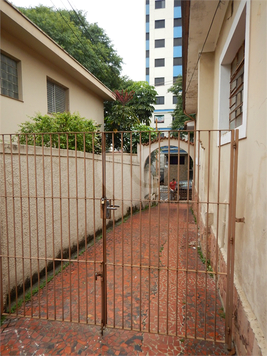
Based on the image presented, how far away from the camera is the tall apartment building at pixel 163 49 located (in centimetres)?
2678

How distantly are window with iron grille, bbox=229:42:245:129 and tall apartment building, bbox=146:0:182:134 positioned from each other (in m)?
23.2

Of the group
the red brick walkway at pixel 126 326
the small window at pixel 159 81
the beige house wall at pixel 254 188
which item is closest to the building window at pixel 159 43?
the small window at pixel 159 81

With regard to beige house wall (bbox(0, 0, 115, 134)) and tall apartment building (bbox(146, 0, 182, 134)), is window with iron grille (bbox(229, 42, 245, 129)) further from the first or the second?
tall apartment building (bbox(146, 0, 182, 134))

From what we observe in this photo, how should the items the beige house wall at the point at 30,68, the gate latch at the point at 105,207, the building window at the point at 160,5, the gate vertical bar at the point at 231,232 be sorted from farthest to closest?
1. the building window at the point at 160,5
2. the beige house wall at the point at 30,68
3. the gate latch at the point at 105,207
4. the gate vertical bar at the point at 231,232

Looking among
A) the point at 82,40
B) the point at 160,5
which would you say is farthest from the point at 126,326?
the point at 160,5

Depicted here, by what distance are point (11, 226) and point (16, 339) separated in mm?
1319

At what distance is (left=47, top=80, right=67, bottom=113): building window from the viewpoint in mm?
7835

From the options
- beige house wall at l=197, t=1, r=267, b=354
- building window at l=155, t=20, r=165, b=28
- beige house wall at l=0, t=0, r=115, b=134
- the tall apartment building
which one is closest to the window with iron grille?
beige house wall at l=197, t=1, r=267, b=354

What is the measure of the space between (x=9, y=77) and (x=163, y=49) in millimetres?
26039

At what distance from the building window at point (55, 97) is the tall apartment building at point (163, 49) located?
18.6 meters

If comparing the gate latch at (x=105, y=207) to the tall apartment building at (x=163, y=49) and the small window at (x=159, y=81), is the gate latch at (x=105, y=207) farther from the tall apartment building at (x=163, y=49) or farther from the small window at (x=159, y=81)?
the small window at (x=159, y=81)

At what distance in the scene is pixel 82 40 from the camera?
14.2m

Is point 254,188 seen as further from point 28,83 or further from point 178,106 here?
point 178,106

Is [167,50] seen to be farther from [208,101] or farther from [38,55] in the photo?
[208,101]
